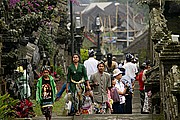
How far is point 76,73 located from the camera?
1320cm

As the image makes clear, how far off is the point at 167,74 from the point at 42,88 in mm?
2878

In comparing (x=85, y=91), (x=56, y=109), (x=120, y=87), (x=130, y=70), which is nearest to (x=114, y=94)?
(x=120, y=87)

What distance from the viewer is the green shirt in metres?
13.2

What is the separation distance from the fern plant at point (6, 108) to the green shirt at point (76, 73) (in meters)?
1.37

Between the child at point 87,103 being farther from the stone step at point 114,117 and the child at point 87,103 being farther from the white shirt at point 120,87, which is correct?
the white shirt at point 120,87

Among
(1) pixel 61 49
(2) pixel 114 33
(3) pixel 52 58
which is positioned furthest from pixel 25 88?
(2) pixel 114 33

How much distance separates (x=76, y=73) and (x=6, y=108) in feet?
5.79

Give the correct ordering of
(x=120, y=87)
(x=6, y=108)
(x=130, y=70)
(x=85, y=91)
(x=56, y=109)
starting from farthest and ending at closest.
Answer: (x=130, y=70) → (x=56, y=109) → (x=120, y=87) → (x=85, y=91) → (x=6, y=108)

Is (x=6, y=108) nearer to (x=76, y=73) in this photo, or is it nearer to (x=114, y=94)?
(x=76, y=73)

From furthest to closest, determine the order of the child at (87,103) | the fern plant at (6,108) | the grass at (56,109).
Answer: the grass at (56,109), the child at (87,103), the fern plant at (6,108)

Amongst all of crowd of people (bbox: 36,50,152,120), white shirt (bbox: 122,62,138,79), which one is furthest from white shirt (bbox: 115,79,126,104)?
white shirt (bbox: 122,62,138,79)

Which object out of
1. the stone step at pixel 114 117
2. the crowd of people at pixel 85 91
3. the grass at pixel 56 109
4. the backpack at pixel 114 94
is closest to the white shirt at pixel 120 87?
the crowd of people at pixel 85 91

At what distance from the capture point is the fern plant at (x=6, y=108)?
11.9m

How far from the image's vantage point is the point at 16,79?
1580 centimetres
